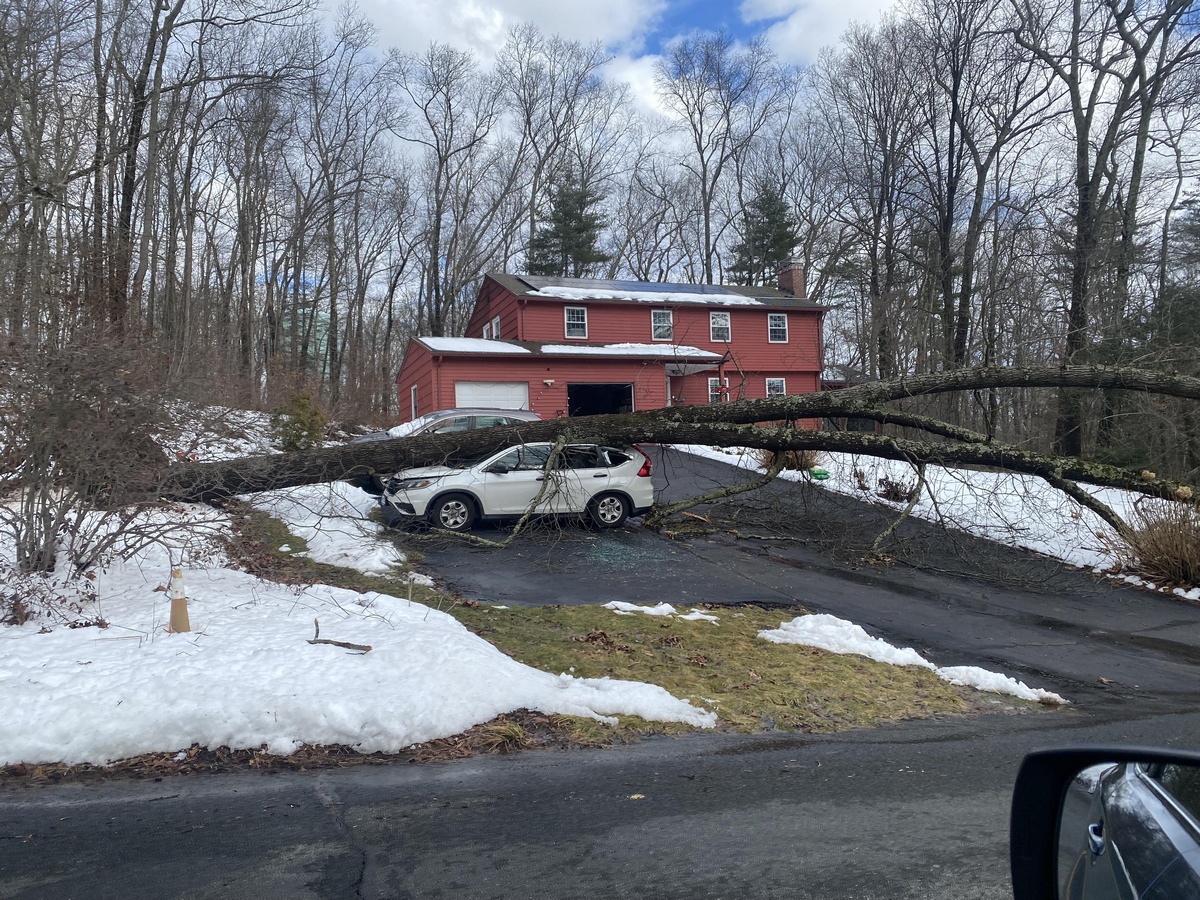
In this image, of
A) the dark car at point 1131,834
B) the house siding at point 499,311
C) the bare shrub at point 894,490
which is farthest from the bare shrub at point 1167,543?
the house siding at point 499,311

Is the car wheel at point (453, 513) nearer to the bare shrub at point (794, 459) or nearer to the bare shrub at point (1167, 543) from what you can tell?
the bare shrub at point (794, 459)

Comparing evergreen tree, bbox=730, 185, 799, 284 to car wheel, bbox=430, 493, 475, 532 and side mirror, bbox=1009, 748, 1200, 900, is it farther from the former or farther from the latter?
side mirror, bbox=1009, 748, 1200, 900

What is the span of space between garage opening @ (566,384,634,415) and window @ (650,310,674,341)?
2948mm

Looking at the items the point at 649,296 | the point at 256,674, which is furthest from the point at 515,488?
the point at 649,296

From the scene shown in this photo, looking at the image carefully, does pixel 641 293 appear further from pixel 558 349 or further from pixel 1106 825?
pixel 1106 825

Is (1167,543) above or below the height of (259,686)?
below

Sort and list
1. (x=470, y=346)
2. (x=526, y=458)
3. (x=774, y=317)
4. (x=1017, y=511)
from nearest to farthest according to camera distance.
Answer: (x=526, y=458) < (x=1017, y=511) < (x=470, y=346) < (x=774, y=317)

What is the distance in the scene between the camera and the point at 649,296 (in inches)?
1233

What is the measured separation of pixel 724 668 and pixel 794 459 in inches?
262

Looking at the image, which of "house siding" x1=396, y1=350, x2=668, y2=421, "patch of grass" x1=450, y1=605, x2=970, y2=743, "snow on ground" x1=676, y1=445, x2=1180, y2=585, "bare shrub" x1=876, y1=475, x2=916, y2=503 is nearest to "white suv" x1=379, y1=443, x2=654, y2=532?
"snow on ground" x1=676, y1=445, x2=1180, y2=585

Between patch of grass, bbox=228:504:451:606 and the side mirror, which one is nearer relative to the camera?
the side mirror

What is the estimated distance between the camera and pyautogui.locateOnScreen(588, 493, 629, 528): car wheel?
569 inches

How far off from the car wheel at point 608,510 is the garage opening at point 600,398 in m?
14.2

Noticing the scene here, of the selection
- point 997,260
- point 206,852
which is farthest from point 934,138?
point 206,852
